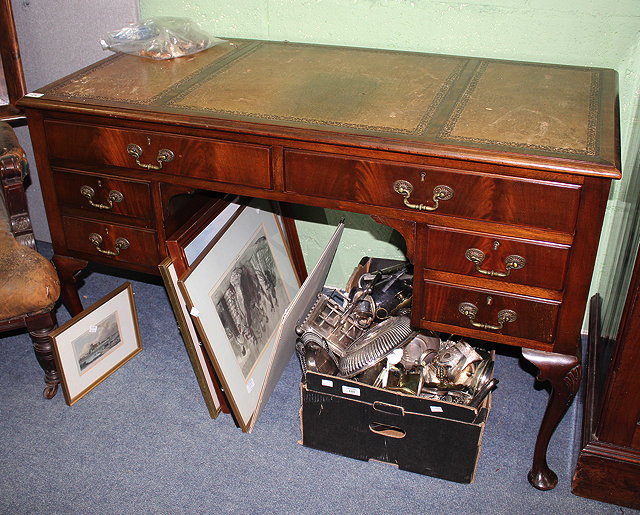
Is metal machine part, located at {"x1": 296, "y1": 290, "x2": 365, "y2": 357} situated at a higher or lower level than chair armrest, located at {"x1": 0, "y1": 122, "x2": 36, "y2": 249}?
lower

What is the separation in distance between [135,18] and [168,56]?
0.35m

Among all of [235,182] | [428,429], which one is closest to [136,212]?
[235,182]

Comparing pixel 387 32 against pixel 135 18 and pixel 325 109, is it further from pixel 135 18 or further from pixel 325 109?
pixel 135 18

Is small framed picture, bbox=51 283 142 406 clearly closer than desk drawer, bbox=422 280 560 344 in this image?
No

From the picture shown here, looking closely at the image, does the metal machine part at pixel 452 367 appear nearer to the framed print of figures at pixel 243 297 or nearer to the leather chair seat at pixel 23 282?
the framed print of figures at pixel 243 297

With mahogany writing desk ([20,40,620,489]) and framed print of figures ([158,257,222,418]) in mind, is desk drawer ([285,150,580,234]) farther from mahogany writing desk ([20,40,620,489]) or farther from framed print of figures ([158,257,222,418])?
framed print of figures ([158,257,222,418])

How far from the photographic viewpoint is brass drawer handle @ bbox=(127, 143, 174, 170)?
2021 millimetres

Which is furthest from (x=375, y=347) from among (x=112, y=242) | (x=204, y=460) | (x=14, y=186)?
(x=14, y=186)

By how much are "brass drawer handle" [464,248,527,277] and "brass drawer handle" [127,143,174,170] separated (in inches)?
34.4

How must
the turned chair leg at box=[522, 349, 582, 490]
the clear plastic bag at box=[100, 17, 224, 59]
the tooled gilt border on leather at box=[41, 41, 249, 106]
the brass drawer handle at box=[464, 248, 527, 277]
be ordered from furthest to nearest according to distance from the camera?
the clear plastic bag at box=[100, 17, 224, 59] → the tooled gilt border on leather at box=[41, 41, 249, 106] → the turned chair leg at box=[522, 349, 582, 490] → the brass drawer handle at box=[464, 248, 527, 277]

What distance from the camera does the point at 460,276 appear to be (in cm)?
190

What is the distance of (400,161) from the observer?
5.90 feet

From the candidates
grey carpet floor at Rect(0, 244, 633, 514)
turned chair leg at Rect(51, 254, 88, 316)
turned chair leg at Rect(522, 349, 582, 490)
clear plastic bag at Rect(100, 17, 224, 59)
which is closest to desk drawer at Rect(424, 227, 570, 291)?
turned chair leg at Rect(522, 349, 582, 490)

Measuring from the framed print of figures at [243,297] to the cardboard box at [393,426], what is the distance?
10.6 inches
